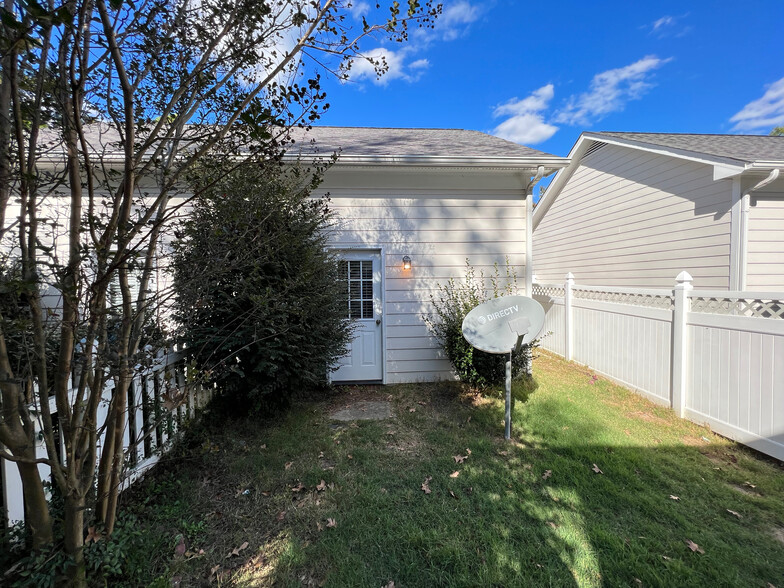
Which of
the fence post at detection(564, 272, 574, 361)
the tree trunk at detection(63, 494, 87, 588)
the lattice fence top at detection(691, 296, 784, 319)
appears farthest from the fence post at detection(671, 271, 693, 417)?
the tree trunk at detection(63, 494, 87, 588)

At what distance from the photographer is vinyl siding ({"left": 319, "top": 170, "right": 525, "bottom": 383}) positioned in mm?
5234

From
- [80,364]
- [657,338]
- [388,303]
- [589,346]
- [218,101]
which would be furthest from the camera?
[589,346]

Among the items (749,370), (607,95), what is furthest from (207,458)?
(607,95)

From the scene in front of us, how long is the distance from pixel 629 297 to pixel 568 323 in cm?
165

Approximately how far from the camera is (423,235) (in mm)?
5316

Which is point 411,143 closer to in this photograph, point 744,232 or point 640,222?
point 640,222

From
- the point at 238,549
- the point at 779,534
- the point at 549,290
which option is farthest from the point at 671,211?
the point at 238,549

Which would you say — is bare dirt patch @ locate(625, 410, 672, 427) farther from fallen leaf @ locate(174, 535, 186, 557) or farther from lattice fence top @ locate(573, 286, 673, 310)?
fallen leaf @ locate(174, 535, 186, 557)

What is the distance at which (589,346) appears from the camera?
605 centimetres

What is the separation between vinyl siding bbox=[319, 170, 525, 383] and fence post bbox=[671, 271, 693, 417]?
6.45ft

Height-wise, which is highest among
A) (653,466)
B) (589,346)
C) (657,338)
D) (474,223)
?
(474,223)

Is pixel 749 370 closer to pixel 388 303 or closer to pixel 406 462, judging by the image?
pixel 406 462

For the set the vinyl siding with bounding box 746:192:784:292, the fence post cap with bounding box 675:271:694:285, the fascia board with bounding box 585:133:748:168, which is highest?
the fascia board with bounding box 585:133:748:168

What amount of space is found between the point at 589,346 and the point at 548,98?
1181 centimetres
